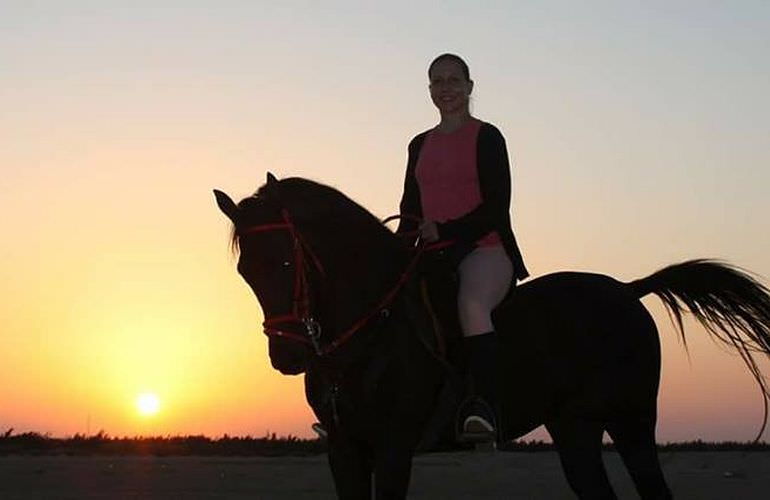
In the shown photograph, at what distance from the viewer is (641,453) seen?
8.26 m

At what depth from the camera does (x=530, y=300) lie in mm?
7938

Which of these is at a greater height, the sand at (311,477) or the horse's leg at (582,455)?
the horse's leg at (582,455)

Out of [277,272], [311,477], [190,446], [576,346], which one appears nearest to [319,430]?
[277,272]

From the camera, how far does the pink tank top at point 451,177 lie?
7465 millimetres

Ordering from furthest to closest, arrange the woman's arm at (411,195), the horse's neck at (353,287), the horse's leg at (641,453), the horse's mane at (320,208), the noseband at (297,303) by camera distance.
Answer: the horse's leg at (641,453) → the woman's arm at (411,195) → the horse's neck at (353,287) → the horse's mane at (320,208) → the noseband at (297,303)

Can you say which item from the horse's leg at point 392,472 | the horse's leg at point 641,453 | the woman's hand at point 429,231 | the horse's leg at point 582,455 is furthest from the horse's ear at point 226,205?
the horse's leg at point 641,453

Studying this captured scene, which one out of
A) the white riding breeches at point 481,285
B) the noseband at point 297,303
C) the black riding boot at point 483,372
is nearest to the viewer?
the noseband at point 297,303

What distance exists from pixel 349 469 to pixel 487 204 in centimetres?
173

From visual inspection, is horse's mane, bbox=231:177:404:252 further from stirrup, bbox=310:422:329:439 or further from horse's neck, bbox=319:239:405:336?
stirrup, bbox=310:422:329:439

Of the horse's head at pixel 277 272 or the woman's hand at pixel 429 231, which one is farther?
the woman's hand at pixel 429 231

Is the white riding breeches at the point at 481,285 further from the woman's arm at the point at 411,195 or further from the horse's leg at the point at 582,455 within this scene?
the horse's leg at the point at 582,455

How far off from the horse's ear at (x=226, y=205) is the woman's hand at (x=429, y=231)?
3.94ft

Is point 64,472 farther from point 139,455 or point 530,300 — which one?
point 530,300

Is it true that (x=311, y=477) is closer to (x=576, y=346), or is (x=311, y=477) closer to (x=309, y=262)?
(x=576, y=346)
